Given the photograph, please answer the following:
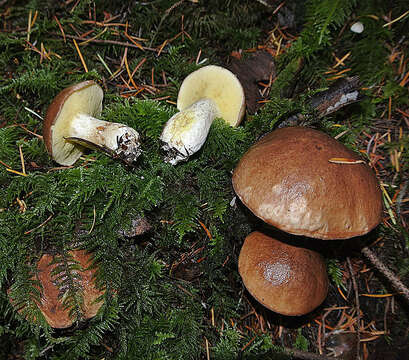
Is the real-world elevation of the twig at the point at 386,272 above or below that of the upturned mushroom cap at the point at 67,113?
below

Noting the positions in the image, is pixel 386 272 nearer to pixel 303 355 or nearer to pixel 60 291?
pixel 303 355

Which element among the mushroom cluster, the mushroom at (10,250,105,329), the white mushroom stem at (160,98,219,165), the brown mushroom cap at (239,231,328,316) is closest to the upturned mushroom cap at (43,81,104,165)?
the white mushroom stem at (160,98,219,165)

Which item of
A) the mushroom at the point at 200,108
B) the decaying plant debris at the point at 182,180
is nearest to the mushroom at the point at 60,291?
the decaying plant debris at the point at 182,180

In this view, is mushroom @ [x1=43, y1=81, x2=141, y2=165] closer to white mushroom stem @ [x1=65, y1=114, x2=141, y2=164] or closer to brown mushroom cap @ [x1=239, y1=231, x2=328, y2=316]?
white mushroom stem @ [x1=65, y1=114, x2=141, y2=164]

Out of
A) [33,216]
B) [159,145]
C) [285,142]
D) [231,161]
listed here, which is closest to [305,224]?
[285,142]

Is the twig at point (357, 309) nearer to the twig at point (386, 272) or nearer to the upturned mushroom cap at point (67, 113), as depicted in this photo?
the twig at point (386, 272)

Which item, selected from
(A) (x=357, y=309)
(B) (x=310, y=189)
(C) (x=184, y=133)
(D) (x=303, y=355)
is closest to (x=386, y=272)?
(A) (x=357, y=309)
